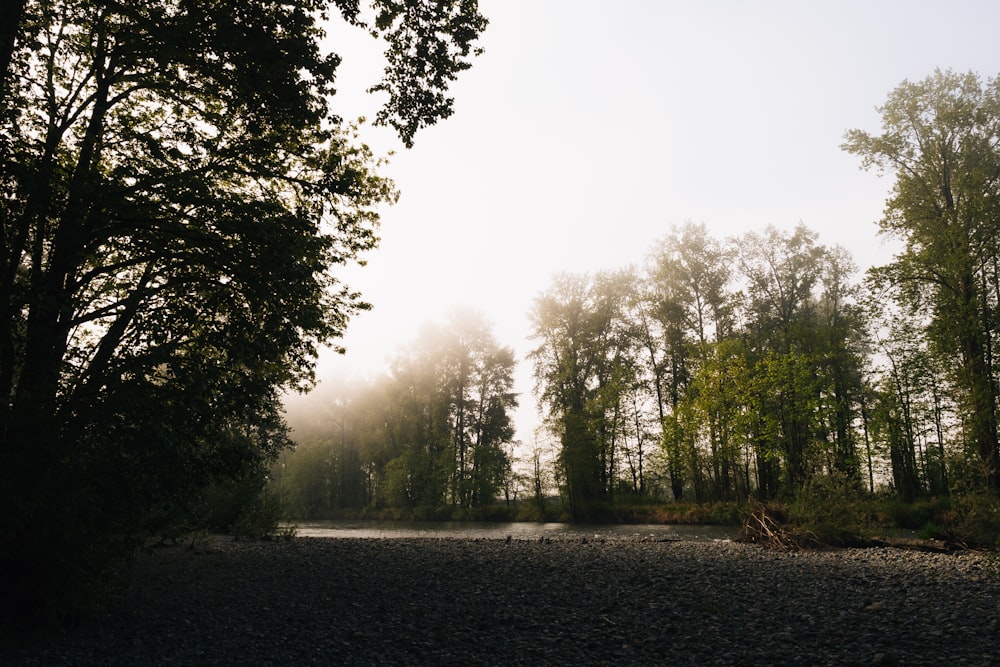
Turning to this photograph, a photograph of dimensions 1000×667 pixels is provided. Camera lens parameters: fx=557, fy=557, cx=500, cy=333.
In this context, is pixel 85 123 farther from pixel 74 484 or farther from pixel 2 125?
pixel 74 484

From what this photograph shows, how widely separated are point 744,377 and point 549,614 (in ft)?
86.1

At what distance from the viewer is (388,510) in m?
46.7

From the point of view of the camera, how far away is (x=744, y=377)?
31.0 m

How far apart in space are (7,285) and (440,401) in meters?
38.8

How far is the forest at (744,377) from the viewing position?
23031 mm

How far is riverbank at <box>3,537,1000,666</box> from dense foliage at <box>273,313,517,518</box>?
3069cm

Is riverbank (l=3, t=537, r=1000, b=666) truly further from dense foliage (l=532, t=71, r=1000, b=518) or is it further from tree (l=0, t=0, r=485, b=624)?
dense foliage (l=532, t=71, r=1000, b=518)

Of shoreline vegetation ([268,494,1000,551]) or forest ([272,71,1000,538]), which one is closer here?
shoreline vegetation ([268,494,1000,551])

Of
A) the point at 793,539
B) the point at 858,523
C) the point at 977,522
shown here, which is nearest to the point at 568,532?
the point at 793,539

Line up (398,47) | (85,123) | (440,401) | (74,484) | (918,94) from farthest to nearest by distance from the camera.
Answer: (440,401) → (918,94) → (85,123) → (398,47) → (74,484)

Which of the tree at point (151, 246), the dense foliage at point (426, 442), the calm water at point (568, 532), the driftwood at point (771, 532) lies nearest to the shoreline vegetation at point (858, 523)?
the driftwood at point (771, 532)

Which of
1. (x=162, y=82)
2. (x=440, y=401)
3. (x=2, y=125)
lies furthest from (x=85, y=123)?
(x=440, y=401)

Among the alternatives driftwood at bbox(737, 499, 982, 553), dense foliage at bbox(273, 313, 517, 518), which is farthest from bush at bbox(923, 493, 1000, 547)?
dense foliage at bbox(273, 313, 517, 518)

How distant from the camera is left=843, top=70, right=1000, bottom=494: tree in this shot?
72.0 ft
